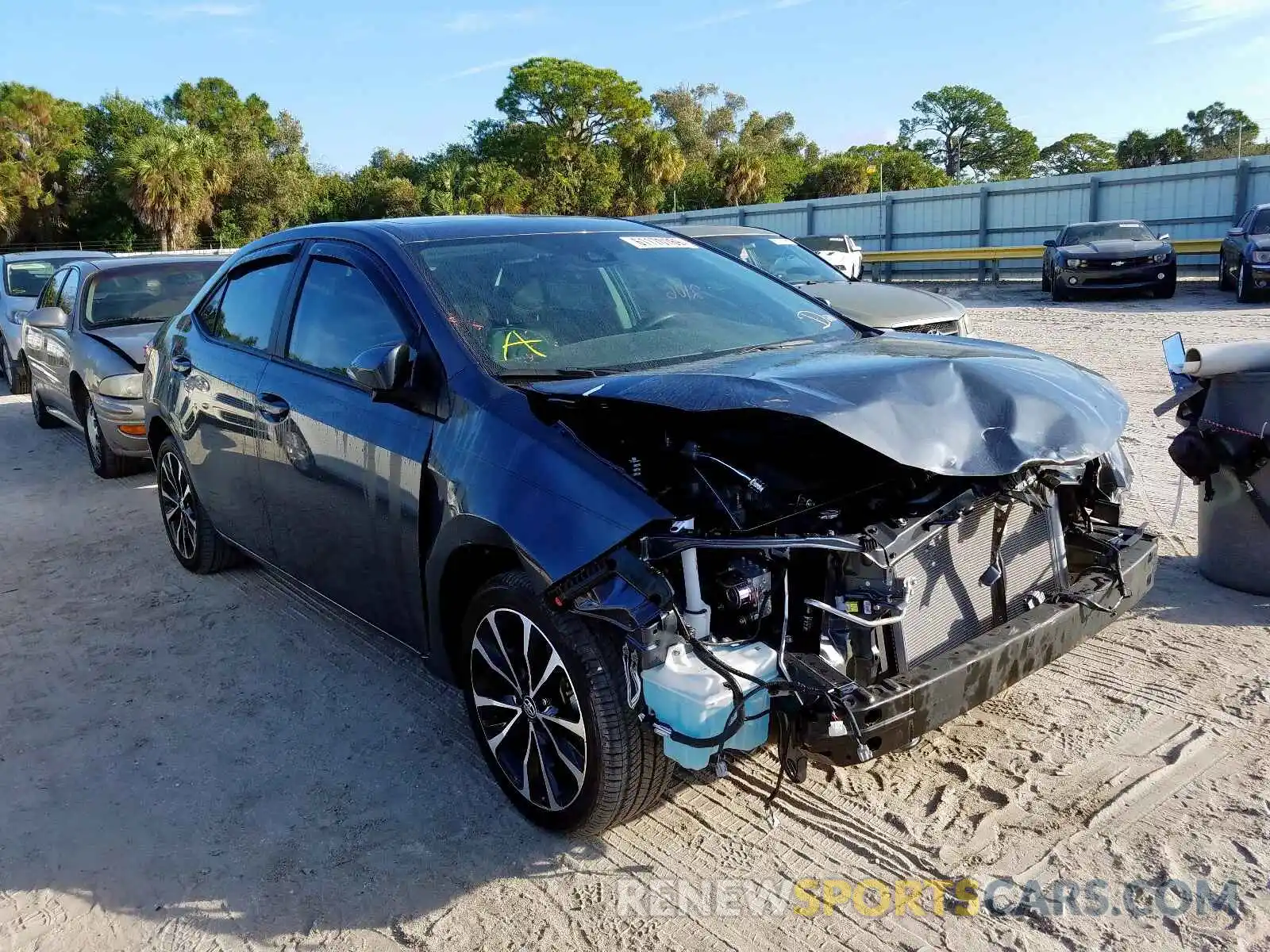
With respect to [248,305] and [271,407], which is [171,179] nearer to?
[248,305]

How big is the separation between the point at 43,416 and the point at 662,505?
10.2 meters

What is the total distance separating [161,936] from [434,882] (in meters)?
0.75

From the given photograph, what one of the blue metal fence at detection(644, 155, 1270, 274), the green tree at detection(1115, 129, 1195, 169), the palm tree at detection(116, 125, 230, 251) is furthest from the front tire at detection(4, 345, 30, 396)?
the green tree at detection(1115, 129, 1195, 169)

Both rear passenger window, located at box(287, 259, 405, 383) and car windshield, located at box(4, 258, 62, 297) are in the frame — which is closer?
rear passenger window, located at box(287, 259, 405, 383)

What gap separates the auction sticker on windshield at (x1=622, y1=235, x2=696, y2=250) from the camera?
4457mm

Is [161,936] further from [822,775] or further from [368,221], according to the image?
[368,221]

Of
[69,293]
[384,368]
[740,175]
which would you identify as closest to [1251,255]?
[69,293]

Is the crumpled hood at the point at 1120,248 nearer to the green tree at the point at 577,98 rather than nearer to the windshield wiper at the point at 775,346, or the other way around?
the windshield wiper at the point at 775,346

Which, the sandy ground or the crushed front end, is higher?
the crushed front end

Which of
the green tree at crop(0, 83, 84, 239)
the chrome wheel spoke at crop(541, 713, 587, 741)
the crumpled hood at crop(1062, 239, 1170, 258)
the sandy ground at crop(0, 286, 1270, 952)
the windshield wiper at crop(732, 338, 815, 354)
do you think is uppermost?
the green tree at crop(0, 83, 84, 239)

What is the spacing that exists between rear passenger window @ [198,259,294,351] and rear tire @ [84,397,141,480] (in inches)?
133

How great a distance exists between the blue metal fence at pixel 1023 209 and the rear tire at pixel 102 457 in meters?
21.6

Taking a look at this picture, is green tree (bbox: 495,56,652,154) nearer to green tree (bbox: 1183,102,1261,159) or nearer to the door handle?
green tree (bbox: 1183,102,1261,159)

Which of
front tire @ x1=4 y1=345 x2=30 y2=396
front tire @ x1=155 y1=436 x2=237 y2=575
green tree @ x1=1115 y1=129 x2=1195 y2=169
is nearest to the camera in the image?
front tire @ x1=155 y1=436 x2=237 y2=575
